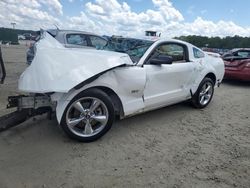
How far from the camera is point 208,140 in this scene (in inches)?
157

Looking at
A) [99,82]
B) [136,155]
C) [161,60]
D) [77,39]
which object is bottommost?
[136,155]

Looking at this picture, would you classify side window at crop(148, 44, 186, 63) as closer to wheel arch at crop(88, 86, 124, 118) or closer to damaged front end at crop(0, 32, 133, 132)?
damaged front end at crop(0, 32, 133, 132)

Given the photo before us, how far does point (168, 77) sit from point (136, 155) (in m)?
1.75

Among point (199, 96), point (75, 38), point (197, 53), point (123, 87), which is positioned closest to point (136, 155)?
point (123, 87)

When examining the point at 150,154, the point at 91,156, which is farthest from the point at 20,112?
the point at 150,154

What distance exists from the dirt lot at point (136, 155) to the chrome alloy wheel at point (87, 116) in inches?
7.9

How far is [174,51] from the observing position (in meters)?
5.09

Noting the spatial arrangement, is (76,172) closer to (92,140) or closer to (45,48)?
(92,140)

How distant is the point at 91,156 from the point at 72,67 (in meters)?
1.20

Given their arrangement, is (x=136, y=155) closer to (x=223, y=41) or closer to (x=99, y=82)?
(x=99, y=82)

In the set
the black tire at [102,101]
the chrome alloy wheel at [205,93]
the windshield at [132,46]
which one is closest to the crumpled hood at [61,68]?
the black tire at [102,101]

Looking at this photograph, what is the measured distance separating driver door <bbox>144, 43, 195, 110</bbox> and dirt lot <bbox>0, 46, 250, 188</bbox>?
448mm

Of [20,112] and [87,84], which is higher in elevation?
[87,84]

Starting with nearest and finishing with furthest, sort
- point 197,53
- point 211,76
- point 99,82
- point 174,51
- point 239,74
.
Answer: point 99,82
point 174,51
point 197,53
point 211,76
point 239,74
